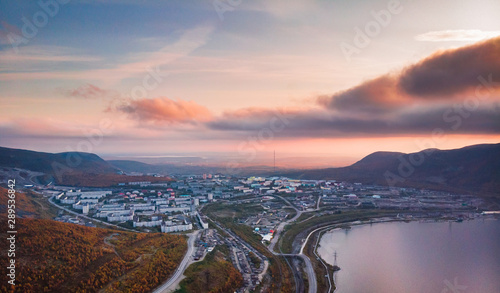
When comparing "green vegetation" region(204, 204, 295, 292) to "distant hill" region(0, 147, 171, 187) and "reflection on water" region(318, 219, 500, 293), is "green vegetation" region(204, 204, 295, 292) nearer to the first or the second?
"reflection on water" region(318, 219, 500, 293)

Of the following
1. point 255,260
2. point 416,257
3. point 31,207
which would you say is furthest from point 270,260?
point 31,207

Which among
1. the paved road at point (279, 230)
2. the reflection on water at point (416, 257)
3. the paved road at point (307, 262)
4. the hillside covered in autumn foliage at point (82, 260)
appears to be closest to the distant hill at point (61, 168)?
the paved road at point (279, 230)

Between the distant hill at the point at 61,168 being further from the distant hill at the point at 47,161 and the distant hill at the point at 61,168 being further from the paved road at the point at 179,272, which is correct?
the paved road at the point at 179,272

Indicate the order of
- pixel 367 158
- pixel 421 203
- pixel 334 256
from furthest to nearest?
pixel 367 158
pixel 421 203
pixel 334 256

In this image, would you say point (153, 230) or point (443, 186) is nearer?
point (153, 230)

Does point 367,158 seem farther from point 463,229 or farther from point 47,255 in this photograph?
point 47,255

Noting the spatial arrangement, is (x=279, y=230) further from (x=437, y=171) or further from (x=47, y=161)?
(x=47, y=161)

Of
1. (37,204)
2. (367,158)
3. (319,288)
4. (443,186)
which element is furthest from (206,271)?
(367,158)
